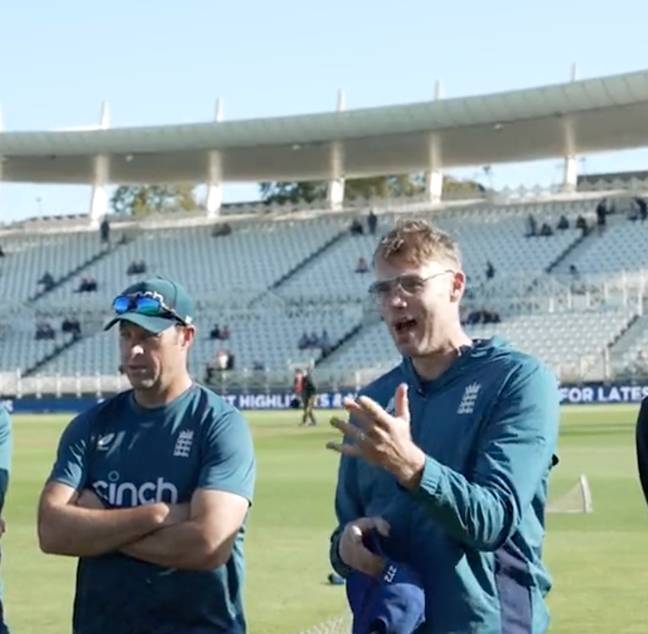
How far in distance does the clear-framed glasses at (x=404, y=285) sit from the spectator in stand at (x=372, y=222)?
212ft

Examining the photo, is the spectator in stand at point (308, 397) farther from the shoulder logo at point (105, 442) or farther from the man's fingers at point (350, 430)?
the man's fingers at point (350, 430)

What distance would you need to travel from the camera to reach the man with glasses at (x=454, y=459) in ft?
16.8

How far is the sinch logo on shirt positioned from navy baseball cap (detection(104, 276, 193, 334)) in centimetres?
56

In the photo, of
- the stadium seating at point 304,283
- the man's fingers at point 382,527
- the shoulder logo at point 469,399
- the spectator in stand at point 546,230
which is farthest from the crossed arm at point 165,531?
the spectator in stand at point 546,230

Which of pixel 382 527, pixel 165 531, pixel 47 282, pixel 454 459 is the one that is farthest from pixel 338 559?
pixel 47 282

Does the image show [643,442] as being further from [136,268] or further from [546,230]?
[136,268]

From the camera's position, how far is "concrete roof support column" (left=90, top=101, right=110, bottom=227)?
7176 cm

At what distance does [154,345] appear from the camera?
6164 mm

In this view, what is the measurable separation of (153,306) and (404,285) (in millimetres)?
1273

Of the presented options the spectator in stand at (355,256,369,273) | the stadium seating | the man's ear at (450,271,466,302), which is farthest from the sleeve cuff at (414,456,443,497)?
the spectator in stand at (355,256,369,273)

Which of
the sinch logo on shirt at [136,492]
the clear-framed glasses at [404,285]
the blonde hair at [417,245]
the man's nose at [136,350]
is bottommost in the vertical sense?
the sinch logo on shirt at [136,492]

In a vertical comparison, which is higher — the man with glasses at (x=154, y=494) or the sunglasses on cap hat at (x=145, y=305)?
the sunglasses on cap hat at (x=145, y=305)

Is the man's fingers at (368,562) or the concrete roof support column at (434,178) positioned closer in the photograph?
the man's fingers at (368,562)

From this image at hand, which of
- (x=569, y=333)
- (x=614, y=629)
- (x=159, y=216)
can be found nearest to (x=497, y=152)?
(x=569, y=333)
